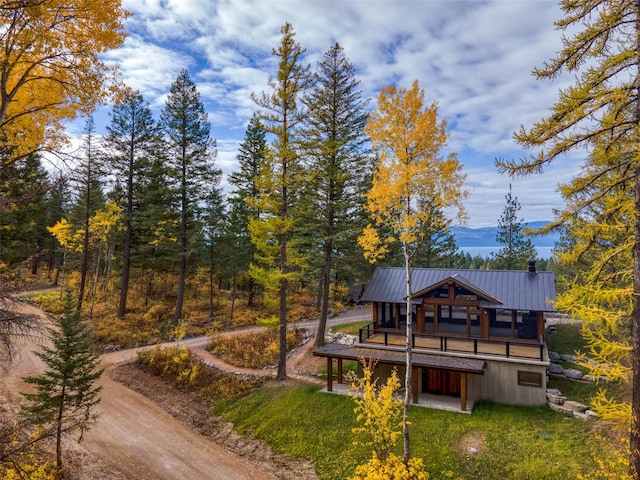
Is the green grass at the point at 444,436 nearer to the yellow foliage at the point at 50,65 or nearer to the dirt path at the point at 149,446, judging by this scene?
the dirt path at the point at 149,446

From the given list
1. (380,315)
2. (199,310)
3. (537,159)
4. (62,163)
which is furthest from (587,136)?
(199,310)

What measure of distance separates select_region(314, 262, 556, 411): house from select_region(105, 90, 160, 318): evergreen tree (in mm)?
18651

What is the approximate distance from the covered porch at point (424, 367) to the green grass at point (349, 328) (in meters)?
8.04

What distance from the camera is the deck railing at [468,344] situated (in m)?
16.2

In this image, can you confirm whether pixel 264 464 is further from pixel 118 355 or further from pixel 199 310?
pixel 199 310

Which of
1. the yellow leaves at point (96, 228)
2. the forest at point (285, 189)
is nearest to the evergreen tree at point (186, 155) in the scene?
the forest at point (285, 189)

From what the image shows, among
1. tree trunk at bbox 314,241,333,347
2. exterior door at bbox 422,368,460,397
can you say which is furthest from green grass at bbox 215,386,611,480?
tree trunk at bbox 314,241,333,347

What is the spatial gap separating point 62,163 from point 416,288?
668 inches

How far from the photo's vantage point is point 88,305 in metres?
30.2

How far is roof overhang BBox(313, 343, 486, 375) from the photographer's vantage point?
1473 centimetres

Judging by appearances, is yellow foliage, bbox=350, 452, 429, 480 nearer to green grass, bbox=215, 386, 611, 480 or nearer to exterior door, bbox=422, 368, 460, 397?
green grass, bbox=215, 386, 611, 480

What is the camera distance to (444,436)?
13.0 meters

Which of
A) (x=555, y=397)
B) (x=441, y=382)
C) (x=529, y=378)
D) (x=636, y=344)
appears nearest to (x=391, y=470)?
(x=636, y=344)

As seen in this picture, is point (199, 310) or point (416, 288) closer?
point (416, 288)
